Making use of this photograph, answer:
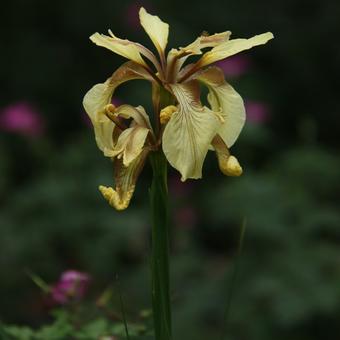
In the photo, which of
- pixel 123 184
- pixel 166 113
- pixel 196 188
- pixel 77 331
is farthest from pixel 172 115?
pixel 196 188

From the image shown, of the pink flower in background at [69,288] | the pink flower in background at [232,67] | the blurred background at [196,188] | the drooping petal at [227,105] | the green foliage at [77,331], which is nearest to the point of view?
the drooping petal at [227,105]

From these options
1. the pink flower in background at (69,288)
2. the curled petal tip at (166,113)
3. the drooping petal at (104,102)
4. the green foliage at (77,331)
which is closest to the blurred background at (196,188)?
the pink flower in background at (69,288)

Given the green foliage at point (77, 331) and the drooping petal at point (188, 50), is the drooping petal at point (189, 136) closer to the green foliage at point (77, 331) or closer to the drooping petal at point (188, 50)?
the drooping petal at point (188, 50)

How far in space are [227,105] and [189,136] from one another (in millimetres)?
127

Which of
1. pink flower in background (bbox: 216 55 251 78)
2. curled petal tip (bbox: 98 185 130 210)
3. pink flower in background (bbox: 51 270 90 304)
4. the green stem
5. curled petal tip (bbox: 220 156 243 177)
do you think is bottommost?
pink flower in background (bbox: 216 55 251 78)

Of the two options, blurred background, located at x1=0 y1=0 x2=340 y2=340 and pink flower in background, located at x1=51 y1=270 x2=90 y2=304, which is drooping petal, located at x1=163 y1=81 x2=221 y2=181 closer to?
pink flower in background, located at x1=51 y1=270 x2=90 y2=304

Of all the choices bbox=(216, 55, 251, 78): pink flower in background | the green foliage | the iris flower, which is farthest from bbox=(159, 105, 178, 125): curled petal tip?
bbox=(216, 55, 251, 78): pink flower in background

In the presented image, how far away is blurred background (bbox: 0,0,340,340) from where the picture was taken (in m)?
3.14

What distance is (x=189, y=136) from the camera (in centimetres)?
114

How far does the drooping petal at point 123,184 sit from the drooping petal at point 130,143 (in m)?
0.02

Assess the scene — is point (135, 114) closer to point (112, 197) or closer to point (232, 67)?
point (112, 197)

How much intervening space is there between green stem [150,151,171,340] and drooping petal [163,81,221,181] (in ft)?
0.22

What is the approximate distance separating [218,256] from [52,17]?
6.10 ft

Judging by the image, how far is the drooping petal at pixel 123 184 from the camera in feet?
3.90
